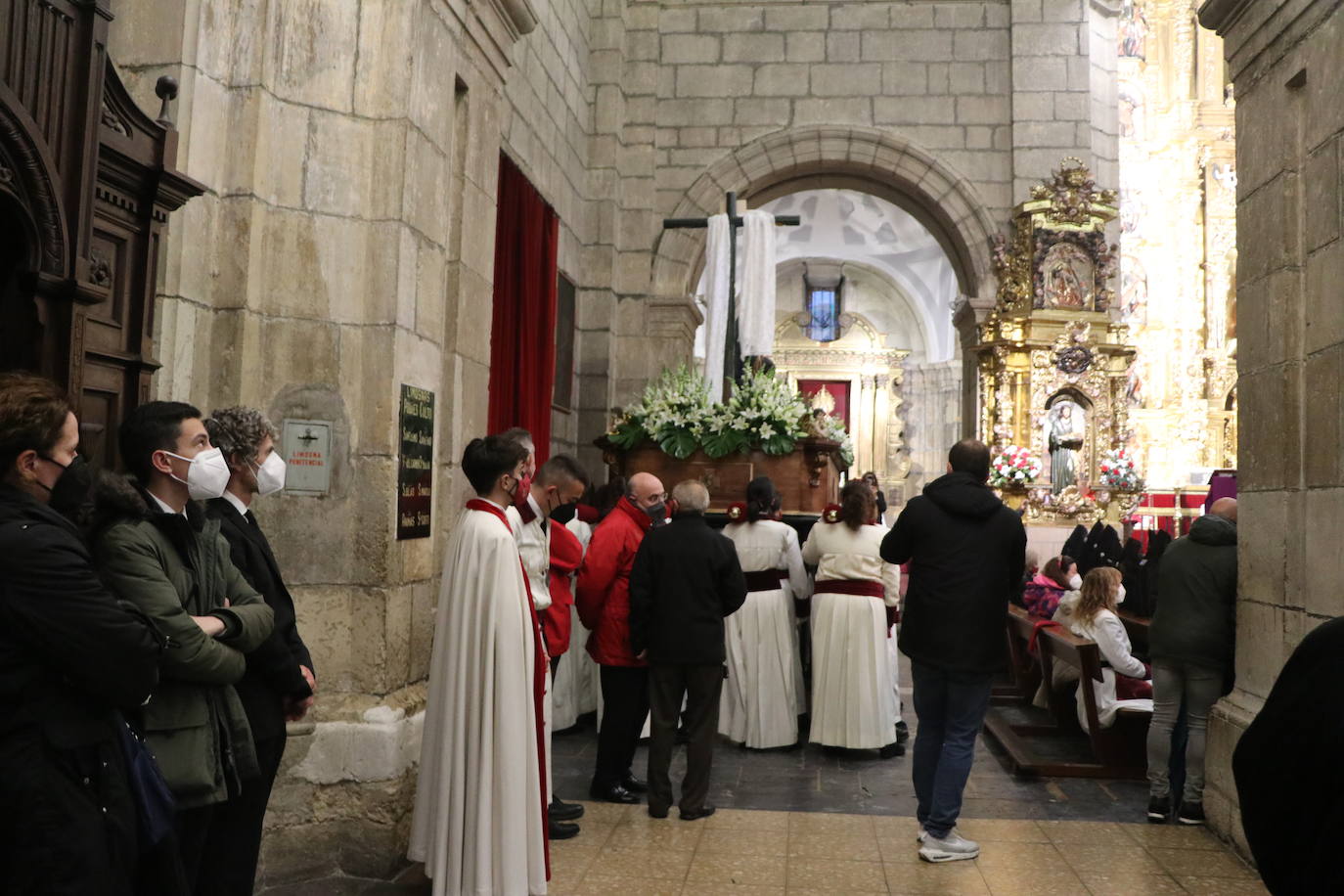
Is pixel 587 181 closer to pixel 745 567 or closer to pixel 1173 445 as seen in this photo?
pixel 745 567

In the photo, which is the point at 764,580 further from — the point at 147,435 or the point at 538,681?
the point at 147,435

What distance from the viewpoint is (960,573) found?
405 cm

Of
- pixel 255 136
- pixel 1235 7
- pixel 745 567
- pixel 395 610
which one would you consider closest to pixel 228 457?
pixel 395 610

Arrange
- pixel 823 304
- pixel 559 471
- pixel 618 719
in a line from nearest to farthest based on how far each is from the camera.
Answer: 1. pixel 559 471
2. pixel 618 719
3. pixel 823 304

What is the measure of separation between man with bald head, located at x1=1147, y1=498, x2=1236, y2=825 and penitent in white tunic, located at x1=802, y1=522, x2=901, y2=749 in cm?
149

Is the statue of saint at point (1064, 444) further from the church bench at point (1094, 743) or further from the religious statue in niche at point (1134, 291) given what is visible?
the religious statue in niche at point (1134, 291)

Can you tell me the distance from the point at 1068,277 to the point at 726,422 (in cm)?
629

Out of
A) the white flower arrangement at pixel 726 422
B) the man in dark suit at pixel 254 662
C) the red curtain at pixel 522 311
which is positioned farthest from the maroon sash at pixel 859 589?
the man in dark suit at pixel 254 662

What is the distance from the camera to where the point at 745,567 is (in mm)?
5945

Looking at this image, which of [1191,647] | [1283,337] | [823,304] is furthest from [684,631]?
[823,304]

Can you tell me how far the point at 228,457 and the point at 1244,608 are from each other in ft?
12.3

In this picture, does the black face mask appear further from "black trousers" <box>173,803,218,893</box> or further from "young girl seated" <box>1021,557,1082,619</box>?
"young girl seated" <box>1021,557,1082,619</box>

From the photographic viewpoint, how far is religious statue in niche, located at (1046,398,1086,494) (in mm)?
12055

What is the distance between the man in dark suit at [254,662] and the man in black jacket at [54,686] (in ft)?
1.98
